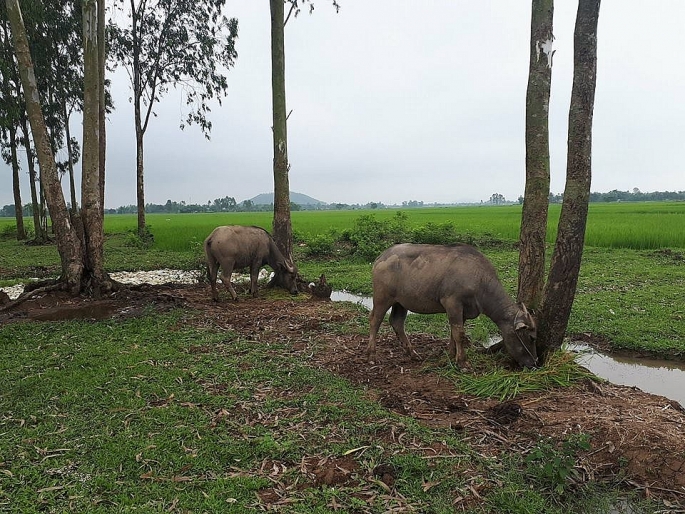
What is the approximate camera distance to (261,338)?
22.4 ft

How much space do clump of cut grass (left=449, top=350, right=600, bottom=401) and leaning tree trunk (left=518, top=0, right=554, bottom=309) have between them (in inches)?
31.1

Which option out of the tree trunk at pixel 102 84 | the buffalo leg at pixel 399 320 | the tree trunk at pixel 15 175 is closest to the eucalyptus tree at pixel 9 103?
the tree trunk at pixel 15 175

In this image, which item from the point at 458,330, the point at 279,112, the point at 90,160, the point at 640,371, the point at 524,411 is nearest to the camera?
the point at 524,411

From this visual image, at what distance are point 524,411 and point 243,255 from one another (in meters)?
6.42

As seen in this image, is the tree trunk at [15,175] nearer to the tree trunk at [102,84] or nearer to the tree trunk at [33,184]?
the tree trunk at [33,184]

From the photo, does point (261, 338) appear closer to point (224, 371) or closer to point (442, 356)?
point (224, 371)

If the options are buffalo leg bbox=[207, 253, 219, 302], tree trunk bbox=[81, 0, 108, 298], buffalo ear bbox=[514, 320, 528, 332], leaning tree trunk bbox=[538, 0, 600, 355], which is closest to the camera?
leaning tree trunk bbox=[538, 0, 600, 355]

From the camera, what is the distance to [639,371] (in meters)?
6.30

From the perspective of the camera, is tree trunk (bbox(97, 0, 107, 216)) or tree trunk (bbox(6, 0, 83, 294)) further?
tree trunk (bbox(97, 0, 107, 216))

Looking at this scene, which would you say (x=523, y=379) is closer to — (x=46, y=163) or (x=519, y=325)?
(x=519, y=325)

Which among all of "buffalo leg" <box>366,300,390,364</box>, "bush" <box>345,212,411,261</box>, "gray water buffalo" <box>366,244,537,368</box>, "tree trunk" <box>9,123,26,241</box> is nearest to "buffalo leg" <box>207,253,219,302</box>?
"buffalo leg" <box>366,300,390,364</box>

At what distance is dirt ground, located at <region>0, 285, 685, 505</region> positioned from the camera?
3424 mm

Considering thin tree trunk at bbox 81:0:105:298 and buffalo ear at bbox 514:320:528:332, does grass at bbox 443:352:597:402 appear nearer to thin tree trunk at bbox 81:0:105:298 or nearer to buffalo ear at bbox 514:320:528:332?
buffalo ear at bbox 514:320:528:332

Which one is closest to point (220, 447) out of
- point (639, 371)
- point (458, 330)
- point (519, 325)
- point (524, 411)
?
point (524, 411)
